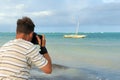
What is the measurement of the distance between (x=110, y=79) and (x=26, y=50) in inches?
553

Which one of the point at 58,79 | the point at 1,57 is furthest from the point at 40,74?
the point at 1,57

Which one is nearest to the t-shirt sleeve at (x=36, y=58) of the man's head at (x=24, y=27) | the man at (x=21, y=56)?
the man at (x=21, y=56)

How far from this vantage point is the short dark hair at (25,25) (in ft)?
16.1

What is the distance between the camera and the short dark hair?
4.90 metres

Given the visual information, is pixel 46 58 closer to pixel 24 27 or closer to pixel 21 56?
pixel 21 56

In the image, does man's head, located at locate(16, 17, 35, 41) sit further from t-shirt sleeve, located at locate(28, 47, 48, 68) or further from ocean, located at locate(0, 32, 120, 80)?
ocean, located at locate(0, 32, 120, 80)

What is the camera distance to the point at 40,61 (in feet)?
16.3

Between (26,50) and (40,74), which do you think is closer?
(26,50)

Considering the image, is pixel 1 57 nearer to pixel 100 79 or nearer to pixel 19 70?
pixel 19 70

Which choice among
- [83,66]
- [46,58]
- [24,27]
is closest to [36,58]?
[46,58]

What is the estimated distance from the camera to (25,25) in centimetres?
490

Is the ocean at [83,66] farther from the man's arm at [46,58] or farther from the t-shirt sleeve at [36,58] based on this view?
the t-shirt sleeve at [36,58]

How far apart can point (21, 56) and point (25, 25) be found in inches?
15.7

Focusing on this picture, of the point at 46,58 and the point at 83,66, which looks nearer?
the point at 46,58
